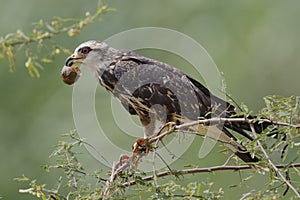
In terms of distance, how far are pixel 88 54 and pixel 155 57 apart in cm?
270

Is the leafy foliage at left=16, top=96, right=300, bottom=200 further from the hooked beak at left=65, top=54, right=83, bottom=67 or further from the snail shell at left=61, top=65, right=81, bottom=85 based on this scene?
the hooked beak at left=65, top=54, right=83, bottom=67

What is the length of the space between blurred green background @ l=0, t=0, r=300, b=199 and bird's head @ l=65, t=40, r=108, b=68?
1616 millimetres

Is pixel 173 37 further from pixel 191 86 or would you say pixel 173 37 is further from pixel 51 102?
pixel 191 86

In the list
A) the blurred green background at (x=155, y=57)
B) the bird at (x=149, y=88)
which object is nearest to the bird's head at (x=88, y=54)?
the bird at (x=149, y=88)

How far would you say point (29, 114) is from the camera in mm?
7434

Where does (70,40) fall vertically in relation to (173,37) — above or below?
above

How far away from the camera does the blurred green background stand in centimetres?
643

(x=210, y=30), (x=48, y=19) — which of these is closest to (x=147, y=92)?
(x=210, y=30)

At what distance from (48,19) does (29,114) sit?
0.96m

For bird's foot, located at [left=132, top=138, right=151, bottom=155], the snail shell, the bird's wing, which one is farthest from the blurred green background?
bird's foot, located at [left=132, top=138, right=151, bottom=155]

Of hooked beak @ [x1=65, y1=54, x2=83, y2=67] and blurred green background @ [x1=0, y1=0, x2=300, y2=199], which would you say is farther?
blurred green background @ [x1=0, y1=0, x2=300, y2=199]

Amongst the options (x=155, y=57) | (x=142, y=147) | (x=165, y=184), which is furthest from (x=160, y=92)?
(x=155, y=57)

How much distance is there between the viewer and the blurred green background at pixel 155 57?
643cm

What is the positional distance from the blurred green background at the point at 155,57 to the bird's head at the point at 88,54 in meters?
1.62
